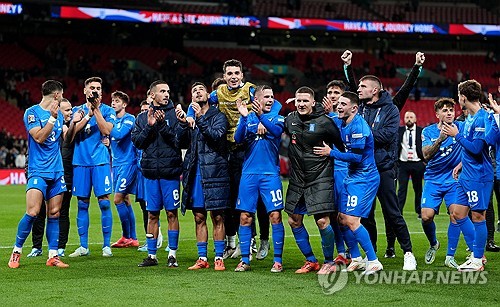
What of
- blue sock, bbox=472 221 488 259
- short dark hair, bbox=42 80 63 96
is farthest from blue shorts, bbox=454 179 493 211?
short dark hair, bbox=42 80 63 96

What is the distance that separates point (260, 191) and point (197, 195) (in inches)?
33.7

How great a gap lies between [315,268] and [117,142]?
442cm

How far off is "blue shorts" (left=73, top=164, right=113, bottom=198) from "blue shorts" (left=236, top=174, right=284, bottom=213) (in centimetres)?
286

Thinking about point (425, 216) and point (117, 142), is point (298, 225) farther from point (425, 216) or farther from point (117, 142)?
point (117, 142)

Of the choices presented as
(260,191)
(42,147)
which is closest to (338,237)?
(260,191)

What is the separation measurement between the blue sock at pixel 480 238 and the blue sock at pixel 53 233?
5.18 metres

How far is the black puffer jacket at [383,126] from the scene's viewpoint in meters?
11.1

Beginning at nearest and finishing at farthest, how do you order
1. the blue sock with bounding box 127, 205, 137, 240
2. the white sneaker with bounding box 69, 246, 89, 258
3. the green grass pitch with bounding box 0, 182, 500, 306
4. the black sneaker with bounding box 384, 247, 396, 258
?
the green grass pitch with bounding box 0, 182, 500, 306
the black sneaker with bounding box 384, 247, 396, 258
the white sneaker with bounding box 69, 246, 89, 258
the blue sock with bounding box 127, 205, 137, 240

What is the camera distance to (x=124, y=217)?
13.9 meters

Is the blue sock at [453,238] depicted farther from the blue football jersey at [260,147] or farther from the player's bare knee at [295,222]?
the blue football jersey at [260,147]

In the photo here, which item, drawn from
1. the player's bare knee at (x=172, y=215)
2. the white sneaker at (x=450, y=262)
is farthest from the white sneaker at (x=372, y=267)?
the player's bare knee at (x=172, y=215)

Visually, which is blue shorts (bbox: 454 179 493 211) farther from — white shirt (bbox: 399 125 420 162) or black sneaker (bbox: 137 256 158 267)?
white shirt (bbox: 399 125 420 162)

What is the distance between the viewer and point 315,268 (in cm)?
1097

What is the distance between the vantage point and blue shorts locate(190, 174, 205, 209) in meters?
11.3
